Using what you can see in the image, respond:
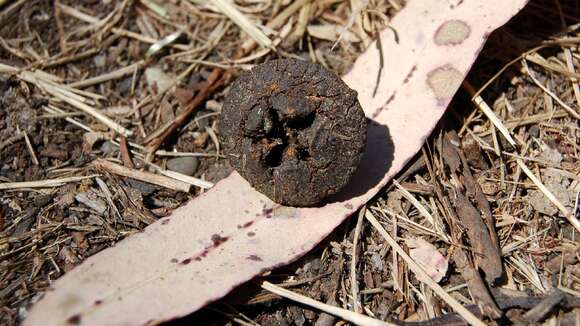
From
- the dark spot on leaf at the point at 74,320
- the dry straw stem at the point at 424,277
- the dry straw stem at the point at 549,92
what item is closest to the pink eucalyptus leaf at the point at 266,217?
the dark spot on leaf at the point at 74,320

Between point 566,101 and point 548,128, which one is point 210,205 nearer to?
point 548,128

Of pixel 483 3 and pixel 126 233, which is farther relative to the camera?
pixel 483 3

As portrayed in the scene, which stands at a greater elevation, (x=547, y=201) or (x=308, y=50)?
(x=308, y=50)

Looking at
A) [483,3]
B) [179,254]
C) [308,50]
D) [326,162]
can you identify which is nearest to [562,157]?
[483,3]

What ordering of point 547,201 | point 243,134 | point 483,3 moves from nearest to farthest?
point 243,134 < point 547,201 < point 483,3

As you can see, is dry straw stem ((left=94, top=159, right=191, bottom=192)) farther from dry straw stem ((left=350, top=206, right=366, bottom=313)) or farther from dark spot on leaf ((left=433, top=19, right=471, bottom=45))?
dark spot on leaf ((left=433, top=19, right=471, bottom=45))

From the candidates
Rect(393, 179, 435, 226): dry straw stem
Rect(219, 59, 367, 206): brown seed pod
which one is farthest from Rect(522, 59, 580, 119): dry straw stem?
Rect(219, 59, 367, 206): brown seed pod

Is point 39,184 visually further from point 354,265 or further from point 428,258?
point 428,258

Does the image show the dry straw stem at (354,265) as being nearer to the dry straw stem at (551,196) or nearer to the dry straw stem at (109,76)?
the dry straw stem at (551,196)
